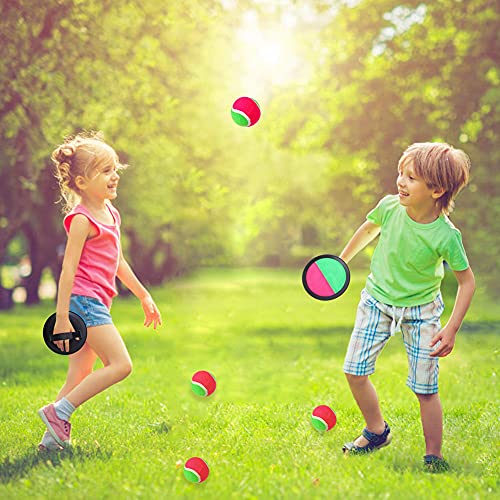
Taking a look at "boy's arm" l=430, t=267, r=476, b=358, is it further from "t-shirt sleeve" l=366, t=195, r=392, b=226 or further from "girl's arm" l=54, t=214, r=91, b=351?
"girl's arm" l=54, t=214, r=91, b=351

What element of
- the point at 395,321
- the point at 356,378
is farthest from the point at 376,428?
the point at 395,321

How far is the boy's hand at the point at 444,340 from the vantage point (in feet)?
14.0

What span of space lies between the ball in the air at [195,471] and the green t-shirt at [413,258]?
137 cm

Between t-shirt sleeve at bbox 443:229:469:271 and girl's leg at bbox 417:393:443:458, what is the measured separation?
0.74 m

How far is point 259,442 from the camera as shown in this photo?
4910 millimetres

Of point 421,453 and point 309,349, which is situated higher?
point 421,453

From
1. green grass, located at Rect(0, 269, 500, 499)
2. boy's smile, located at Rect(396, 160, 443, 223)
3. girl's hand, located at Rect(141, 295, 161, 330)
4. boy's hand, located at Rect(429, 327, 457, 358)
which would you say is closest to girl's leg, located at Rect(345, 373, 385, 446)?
green grass, located at Rect(0, 269, 500, 499)

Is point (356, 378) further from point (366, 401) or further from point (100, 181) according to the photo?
point (100, 181)

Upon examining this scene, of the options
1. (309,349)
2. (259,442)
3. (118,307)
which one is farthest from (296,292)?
(259,442)

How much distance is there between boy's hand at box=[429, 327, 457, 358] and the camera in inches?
169

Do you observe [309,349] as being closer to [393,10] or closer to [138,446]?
[138,446]

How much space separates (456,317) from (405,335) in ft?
1.23

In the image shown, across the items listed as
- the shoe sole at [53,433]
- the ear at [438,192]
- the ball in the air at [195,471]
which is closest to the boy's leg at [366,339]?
the ear at [438,192]

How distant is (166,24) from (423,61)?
5.34 meters
